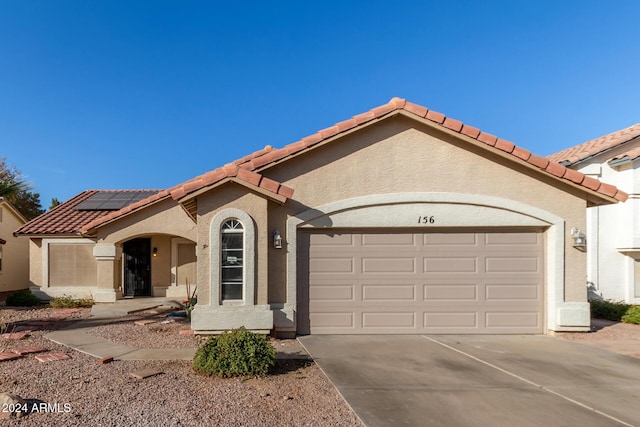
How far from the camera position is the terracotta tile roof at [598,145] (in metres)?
12.9

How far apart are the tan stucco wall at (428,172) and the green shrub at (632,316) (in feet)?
11.3

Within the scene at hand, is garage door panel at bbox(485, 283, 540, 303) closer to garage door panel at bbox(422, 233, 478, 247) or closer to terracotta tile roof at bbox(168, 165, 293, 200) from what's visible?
garage door panel at bbox(422, 233, 478, 247)

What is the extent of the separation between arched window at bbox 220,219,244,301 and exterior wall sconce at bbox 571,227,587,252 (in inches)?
294

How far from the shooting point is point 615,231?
12.7 meters

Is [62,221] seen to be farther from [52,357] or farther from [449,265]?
[449,265]

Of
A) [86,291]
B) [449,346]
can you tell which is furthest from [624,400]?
[86,291]

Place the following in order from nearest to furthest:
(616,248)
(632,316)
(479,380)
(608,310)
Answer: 1. (479,380)
2. (632,316)
3. (608,310)
4. (616,248)

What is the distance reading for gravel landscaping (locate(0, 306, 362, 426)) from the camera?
418 centimetres

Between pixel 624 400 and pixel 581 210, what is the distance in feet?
16.3

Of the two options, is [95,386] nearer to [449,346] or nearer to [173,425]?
[173,425]

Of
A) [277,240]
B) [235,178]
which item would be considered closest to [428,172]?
[277,240]

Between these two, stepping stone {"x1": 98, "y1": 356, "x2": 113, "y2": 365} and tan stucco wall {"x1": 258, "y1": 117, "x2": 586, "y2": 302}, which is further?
tan stucco wall {"x1": 258, "y1": 117, "x2": 586, "y2": 302}

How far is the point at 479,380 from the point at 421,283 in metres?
3.20

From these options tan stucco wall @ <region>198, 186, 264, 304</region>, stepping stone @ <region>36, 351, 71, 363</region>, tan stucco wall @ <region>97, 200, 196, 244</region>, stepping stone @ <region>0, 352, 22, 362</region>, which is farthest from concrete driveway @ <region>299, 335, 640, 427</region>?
tan stucco wall @ <region>97, 200, 196, 244</region>
